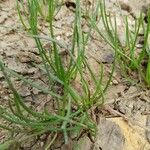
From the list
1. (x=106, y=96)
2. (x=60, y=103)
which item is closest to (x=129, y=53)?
(x=106, y=96)

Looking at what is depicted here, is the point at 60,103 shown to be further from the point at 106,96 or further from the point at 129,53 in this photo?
the point at 129,53

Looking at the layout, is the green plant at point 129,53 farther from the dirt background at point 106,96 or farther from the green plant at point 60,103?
the green plant at point 60,103

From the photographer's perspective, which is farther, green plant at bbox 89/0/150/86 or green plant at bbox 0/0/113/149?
green plant at bbox 89/0/150/86

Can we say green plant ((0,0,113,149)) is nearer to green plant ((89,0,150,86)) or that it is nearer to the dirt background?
the dirt background

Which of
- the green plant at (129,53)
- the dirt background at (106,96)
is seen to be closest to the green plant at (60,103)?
the dirt background at (106,96)

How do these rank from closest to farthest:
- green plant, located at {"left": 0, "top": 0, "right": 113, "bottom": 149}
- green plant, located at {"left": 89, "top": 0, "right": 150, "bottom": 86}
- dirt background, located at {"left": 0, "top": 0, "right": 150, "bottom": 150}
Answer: green plant, located at {"left": 0, "top": 0, "right": 113, "bottom": 149} → dirt background, located at {"left": 0, "top": 0, "right": 150, "bottom": 150} → green plant, located at {"left": 89, "top": 0, "right": 150, "bottom": 86}

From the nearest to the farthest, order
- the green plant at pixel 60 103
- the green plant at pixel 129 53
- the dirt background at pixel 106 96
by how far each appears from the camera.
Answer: the green plant at pixel 60 103
the dirt background at pixel 106 96
the green plant at pixel 129 53

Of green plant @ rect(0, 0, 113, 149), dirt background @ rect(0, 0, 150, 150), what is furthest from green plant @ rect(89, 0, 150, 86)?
green plant @ rect(0, 0, 113, 149)

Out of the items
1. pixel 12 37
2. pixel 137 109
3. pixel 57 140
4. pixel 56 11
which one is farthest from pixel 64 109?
pixel 56 11

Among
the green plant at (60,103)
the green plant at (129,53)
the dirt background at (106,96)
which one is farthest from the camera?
the green plant at (129,53)

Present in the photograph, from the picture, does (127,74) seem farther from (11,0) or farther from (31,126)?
(11,0)
